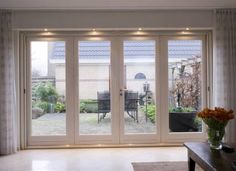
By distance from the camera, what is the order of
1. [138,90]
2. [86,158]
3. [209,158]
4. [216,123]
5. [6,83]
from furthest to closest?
[138,90], [6,83], [86,158], [216,123], [209,158]

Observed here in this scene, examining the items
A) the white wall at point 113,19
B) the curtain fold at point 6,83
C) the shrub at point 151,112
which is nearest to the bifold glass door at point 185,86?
the shrub at point 151,112

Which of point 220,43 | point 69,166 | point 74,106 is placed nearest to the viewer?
point 69,166

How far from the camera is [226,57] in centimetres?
568

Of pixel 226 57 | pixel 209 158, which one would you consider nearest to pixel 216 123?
pixel 209 158

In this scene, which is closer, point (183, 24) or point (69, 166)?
point (69, 166)

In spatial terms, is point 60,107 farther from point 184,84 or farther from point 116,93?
point 184,84

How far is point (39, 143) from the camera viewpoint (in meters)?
6.07

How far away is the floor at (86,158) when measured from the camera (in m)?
4.68

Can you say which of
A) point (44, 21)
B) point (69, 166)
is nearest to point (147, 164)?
point (69, 166)

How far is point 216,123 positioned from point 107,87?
2.89 metres

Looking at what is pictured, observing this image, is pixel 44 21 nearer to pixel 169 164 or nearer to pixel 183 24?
pixel 183 24

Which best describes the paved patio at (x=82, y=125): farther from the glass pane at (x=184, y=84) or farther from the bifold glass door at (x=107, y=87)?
the glass pane at (x=184, y=84)

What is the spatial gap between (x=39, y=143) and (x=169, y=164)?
2.68m

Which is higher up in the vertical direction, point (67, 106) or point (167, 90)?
point (167, 90)
